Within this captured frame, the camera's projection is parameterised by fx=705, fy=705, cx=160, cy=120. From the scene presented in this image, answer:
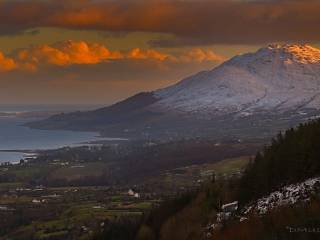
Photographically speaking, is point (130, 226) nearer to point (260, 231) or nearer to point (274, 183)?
point (274, 183)

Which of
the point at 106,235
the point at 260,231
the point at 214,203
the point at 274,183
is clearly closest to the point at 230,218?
the point at 274,183

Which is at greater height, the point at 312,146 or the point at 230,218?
the point at 312,146

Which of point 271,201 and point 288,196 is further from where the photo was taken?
point 271,201

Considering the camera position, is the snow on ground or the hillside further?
the snow on ground

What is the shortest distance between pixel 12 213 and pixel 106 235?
6891 centimetres

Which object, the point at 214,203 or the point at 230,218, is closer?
the point at 230,218

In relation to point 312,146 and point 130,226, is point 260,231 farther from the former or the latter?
point 130,226

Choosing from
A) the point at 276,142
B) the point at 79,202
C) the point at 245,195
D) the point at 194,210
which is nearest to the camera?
the point at 245,195

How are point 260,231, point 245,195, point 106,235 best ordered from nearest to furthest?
point 260,231 < point 245,195 < point 106,235

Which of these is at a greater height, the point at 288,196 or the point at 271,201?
the point at 288,196

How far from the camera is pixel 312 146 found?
55906 millimetres

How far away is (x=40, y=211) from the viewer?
165 m

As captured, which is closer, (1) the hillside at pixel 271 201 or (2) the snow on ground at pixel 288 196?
(1) the hillside at pixel 271 201

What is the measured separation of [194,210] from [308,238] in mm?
55582
